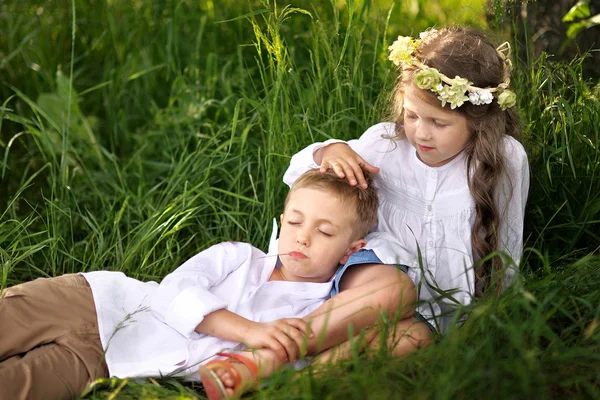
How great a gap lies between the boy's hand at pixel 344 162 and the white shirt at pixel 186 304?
345mm

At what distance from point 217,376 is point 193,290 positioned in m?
0.35

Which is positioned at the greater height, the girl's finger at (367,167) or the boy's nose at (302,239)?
the girl's finger at (367,167)

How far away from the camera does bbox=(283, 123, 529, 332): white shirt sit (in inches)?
105

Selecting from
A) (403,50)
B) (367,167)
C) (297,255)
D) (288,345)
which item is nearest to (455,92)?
(403,50)

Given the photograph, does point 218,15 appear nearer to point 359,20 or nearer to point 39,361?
point 359,20

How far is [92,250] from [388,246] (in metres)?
1.29

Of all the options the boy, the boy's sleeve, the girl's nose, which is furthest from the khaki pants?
the girl's nose

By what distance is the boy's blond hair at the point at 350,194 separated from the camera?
8.52 feet

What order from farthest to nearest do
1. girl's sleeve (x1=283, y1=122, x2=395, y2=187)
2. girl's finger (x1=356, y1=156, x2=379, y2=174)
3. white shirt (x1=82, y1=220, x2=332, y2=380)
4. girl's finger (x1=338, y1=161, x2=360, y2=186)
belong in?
girl's sleeve (x1=283, y1=122, x2=395, y2=187) → girl's finger (x1=356, y1=156, x2=379, y2=174) → girl's finger (x1=338, y1=161, x2=360, y2=186) → white shirt (x1=82, y1=220, x2=332, y2=380)

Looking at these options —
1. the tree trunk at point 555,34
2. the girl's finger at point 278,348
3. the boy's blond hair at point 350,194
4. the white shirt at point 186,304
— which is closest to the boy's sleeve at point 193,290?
the white shirt at point 186,304

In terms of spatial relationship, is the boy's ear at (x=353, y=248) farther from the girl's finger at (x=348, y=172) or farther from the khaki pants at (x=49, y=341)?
the khaki pants at (x=49, y=341)

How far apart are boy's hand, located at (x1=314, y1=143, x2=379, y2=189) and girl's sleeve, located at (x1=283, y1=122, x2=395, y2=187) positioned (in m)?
0.02

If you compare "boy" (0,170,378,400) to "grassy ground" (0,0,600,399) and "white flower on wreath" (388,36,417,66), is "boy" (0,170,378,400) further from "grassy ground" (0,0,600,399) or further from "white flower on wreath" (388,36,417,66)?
"white flower on wreath" (388,36,417,66)

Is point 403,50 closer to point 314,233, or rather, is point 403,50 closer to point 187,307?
point 314,233
